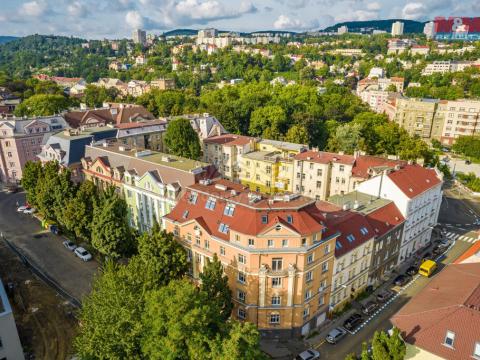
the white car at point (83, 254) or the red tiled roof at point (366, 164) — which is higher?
the red tiled roof at point (366, 164)

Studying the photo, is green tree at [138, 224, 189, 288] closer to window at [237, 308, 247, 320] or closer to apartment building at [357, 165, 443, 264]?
window at [237, 308, 247, 320]

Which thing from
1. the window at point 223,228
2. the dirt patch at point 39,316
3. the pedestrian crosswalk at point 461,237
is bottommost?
the pedestrian crosswalk at point 461,237

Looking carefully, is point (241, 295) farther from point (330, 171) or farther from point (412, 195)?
point (330, 171)

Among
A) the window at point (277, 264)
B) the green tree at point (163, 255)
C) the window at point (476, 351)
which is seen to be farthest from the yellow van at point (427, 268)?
the green tree at point (163, 255)

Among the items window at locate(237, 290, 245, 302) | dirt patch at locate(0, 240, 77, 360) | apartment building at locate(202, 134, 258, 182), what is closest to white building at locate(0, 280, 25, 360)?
dirt patch at locate(0, 240, 77, 360)

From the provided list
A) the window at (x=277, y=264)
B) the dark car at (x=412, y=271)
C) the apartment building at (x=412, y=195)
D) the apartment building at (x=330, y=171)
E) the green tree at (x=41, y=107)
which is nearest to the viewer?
the window at (x=277, y=264)

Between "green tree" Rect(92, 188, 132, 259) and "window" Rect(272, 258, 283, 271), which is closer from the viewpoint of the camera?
"window" Rect(272, 258, 283, 271)

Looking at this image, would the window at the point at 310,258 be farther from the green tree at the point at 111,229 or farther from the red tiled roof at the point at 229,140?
the red tiled roof at the point at 229,140

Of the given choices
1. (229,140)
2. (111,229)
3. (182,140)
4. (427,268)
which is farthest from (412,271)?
(182,140)
